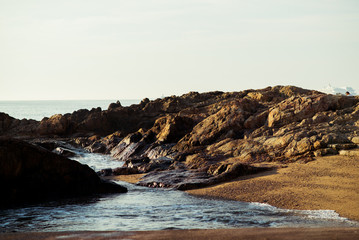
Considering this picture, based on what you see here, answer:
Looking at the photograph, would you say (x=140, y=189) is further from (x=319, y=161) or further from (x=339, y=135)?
(x=339, y=135)

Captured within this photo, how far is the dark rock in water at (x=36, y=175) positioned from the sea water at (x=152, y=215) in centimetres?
40

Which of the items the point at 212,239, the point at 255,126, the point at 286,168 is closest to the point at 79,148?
the point at 255,126

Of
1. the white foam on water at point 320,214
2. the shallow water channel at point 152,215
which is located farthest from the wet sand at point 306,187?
the shallow water channel at point 152,215

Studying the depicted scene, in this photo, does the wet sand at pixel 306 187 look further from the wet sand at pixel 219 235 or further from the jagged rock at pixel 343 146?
the wet sand at pixel 219 235

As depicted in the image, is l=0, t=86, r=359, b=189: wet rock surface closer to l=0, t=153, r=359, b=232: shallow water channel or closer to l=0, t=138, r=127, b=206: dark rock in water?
l=0, t=153, r=359, b=232: shallow water channel

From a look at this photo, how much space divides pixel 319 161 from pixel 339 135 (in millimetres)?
1879

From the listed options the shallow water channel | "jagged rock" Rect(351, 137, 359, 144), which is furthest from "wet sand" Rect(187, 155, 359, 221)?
"jagged rock" Rect(351, 137, 359, 144)

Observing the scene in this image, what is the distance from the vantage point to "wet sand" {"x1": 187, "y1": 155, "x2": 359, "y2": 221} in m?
9.72

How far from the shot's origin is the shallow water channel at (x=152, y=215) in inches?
319

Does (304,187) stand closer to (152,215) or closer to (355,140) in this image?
(355,140)

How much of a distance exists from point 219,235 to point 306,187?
5562 mm

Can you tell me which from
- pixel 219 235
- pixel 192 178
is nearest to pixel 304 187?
pixel 192 178

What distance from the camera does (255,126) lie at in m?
18.5

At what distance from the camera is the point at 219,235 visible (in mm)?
6348
